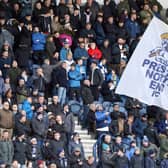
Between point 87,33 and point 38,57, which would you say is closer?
point 38,57

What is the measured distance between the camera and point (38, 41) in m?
24.1

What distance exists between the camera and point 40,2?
25781mm

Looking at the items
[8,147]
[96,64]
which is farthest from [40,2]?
[8,147]

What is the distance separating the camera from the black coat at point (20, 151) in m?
20.5

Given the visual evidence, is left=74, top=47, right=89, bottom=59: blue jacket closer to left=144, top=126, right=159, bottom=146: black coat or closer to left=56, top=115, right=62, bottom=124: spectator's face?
left=144, top=126, right=159, bottom=146: black coat

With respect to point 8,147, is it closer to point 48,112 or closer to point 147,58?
point 48,112

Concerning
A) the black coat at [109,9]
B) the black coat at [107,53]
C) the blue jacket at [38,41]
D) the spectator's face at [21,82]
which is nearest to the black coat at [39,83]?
the spectator's face at [21,82]

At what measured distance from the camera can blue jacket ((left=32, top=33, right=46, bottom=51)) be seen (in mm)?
24047

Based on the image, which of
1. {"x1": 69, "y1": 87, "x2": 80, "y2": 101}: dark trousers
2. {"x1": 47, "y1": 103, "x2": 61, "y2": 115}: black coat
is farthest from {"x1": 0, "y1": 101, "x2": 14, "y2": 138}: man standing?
{"x1": 69, "y1": 87, "x2": 80, "y2": 101}: dark trousers

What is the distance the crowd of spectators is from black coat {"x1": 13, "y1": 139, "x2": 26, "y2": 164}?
25 mm

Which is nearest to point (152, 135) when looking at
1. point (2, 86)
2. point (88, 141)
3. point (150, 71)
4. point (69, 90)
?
point (88, 141)

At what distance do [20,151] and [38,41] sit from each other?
15.2ft

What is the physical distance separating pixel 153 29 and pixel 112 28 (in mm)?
7781

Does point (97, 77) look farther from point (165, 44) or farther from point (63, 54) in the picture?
point (165, 44)
